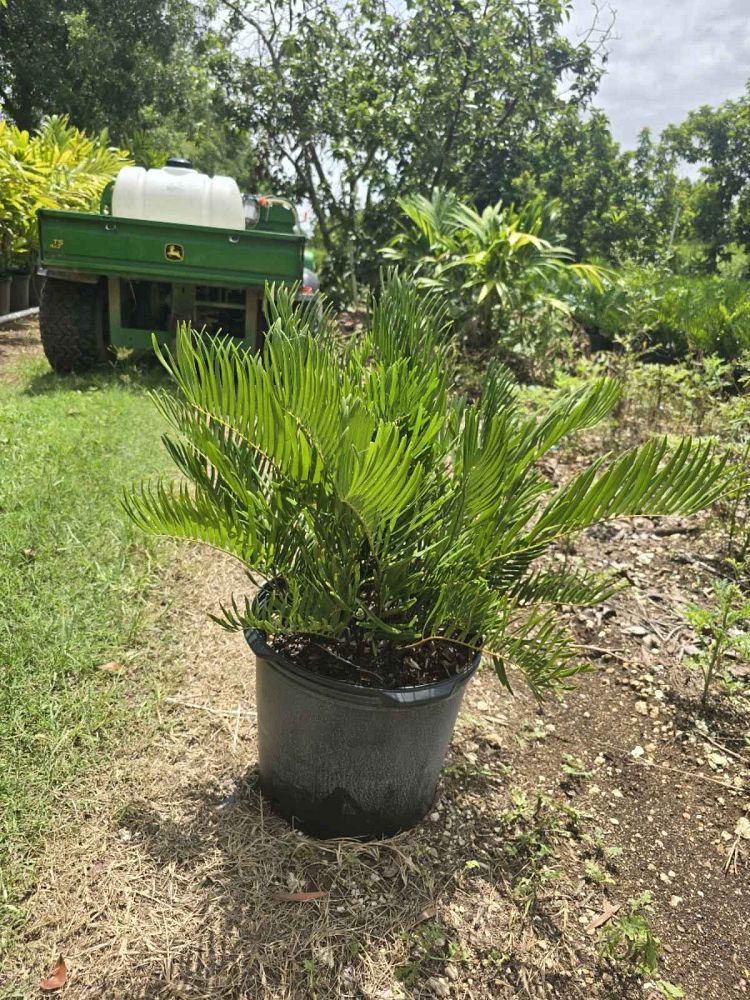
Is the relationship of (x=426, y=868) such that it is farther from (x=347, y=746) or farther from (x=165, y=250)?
(x=165, y=250)

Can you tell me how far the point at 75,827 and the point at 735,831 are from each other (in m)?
1.81

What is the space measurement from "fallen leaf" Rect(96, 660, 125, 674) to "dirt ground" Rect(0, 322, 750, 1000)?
3 cm

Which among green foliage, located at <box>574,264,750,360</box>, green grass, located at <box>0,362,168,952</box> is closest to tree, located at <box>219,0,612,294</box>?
green foliage, located at <box>574,264,750,360</box>

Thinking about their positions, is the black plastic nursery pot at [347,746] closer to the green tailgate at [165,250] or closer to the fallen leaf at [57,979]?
the fallen leaf at [57,979]

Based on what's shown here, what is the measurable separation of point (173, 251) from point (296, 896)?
473 centimetres

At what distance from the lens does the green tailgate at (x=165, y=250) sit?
525 cm

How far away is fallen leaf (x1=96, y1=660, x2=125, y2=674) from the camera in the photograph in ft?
7.91

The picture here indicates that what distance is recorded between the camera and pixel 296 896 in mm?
1724

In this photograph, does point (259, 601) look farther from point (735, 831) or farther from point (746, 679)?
point (746, 679)

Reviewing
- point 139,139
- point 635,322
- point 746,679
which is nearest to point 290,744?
point 746,679

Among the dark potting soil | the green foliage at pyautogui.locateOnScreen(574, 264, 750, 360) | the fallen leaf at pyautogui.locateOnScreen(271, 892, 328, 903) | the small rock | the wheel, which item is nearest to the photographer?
the small rock

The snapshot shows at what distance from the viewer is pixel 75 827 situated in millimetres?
1829

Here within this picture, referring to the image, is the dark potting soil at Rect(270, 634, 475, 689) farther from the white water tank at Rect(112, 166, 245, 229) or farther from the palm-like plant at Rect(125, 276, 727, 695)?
the white water tank at Rect(112, 166, 245, 229)

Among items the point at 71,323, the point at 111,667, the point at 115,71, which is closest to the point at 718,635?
the point at 111,667
